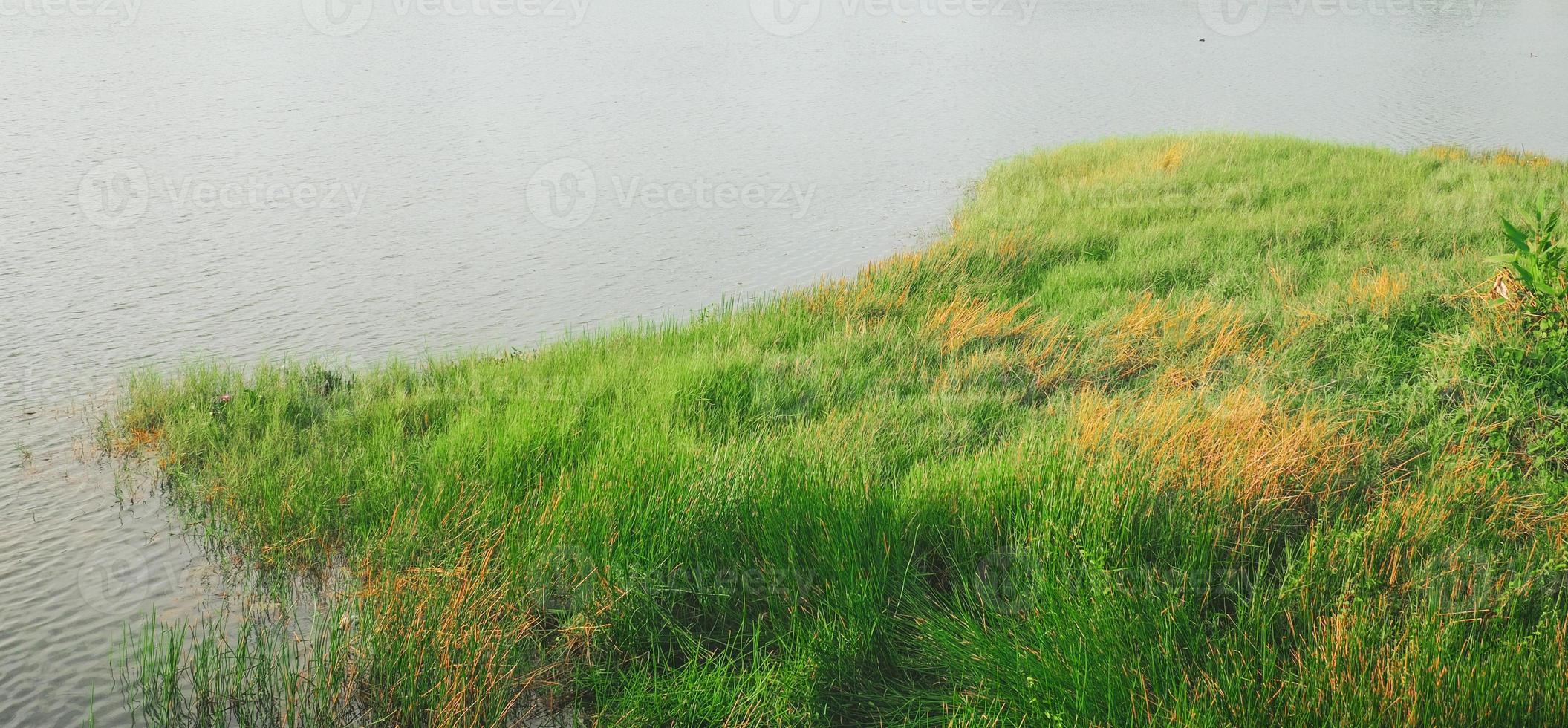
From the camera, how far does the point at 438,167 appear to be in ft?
54.1

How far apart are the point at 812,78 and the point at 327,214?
18.3m

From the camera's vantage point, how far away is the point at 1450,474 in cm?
479

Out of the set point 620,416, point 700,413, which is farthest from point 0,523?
point 700,413

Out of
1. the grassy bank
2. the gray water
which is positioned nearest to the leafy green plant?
the grassy bank

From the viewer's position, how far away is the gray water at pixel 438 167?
6656 millimetres

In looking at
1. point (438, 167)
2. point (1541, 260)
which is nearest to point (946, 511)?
point (1541, 260)

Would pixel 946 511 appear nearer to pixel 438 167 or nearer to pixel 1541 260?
pixel 1541 260

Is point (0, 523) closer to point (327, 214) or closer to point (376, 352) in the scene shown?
point (376, 352)

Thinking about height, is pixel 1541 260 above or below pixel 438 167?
below

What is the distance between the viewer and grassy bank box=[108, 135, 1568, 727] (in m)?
3.54

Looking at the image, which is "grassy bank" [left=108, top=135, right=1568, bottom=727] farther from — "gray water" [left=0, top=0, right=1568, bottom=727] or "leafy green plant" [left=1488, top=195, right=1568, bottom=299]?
"gray water" [left=0, top=0, right=1568, bottom=727]

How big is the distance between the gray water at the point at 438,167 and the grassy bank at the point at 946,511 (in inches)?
37.4

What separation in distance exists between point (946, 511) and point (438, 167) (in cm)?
1431

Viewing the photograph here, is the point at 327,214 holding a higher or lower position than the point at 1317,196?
higher
